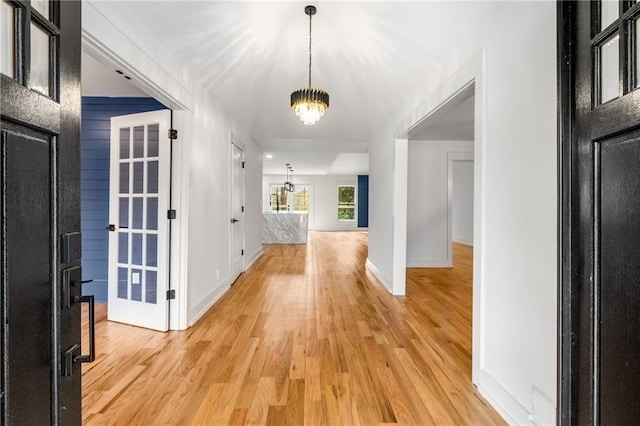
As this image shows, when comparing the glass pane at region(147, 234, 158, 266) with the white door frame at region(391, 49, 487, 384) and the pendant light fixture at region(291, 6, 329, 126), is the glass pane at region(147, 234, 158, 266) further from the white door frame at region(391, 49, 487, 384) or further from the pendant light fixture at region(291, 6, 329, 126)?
the white door frame at region(391, 49, 487, 384)

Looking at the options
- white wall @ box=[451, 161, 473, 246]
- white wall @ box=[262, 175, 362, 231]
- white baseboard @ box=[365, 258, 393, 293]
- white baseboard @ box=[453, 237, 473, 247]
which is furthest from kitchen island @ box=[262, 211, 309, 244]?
white wall @ box=[262, 175, 362, 231]

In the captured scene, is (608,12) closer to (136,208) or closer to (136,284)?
(136,208)

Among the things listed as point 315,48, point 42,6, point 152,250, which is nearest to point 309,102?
point 315,48

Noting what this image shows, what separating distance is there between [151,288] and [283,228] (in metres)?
6.16

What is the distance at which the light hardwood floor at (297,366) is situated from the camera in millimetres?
1729

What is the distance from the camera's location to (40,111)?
757 mm

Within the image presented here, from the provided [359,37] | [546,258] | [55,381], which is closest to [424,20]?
[359,37]

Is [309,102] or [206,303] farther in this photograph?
[206,303]

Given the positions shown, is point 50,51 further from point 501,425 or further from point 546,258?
point 501,425

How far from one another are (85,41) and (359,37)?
7.28 feet

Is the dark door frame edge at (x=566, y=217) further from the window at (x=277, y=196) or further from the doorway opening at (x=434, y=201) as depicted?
the window at (x=277, y=196)

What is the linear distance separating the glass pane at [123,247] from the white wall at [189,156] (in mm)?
572

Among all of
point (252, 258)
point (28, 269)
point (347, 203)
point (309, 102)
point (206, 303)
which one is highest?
point (309, 102)

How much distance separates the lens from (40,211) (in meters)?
0.78
